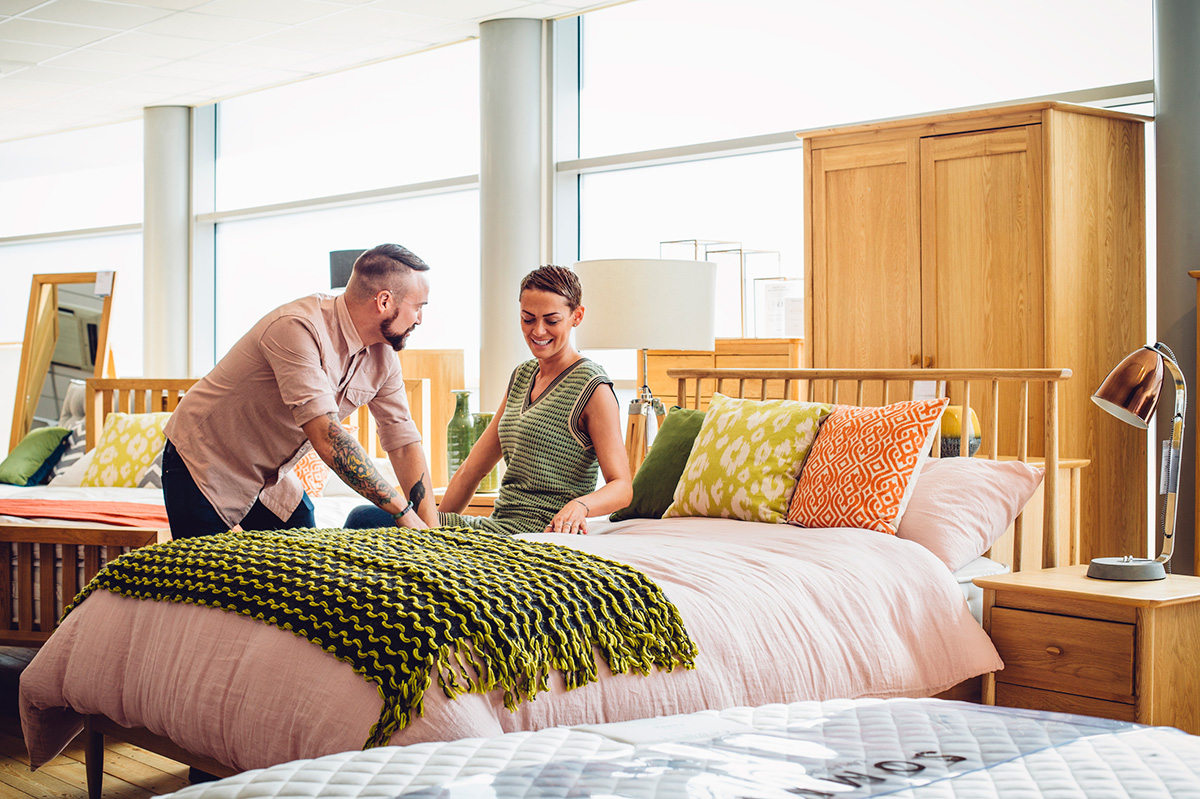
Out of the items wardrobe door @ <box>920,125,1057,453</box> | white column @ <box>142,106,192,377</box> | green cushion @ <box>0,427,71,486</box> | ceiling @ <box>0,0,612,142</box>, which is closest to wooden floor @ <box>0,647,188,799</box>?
green cushion @ <box>0,427,71,486</box>

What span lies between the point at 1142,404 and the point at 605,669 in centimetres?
138

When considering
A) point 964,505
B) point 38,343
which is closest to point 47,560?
point 964,505

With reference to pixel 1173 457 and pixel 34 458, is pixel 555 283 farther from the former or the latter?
pixel 34 458

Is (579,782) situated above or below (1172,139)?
below

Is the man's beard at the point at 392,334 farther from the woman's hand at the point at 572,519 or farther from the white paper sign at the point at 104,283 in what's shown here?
the white paper sign at the point at 104,283

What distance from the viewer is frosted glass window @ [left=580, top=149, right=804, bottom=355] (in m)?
5.11

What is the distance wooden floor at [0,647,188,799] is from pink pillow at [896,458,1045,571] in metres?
1.90

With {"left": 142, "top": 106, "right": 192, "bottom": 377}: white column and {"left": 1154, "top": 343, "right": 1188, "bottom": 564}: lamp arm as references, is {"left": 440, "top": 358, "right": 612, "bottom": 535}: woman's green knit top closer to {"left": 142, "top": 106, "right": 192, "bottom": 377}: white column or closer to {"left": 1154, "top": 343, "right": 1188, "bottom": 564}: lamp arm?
{"left": 1154, "top": 343, "right": 1188, "bottom": 564}: lamp arm

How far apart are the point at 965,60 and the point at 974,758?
4.04 metres

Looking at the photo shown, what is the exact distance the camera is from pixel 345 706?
5.16 feet

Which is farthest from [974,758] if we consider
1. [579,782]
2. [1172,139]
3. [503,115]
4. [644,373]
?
[503,115]

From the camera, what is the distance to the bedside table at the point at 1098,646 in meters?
2.21

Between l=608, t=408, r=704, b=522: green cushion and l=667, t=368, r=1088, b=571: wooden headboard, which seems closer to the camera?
l=667, t=368, r=1088, b=571: wooden headboard

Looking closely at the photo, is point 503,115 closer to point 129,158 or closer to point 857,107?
point 857,107
